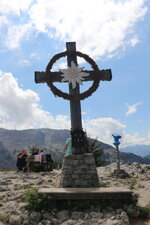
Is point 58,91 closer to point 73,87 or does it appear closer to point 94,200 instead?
point 73,87

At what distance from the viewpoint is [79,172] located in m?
9.92

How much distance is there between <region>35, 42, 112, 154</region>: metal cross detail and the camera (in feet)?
34.5

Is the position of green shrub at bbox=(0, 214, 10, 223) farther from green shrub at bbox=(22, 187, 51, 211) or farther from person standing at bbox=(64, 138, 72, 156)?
person standing at bbox=(64, 138, 72, 156)

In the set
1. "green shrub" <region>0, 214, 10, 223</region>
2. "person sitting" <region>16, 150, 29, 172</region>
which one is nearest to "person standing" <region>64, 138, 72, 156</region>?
"green shrub" <region>0, 214, 10, 223</region>

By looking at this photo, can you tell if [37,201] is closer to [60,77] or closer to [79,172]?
[79,172]

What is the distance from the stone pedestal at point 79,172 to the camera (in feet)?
32.3

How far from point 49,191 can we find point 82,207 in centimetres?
106

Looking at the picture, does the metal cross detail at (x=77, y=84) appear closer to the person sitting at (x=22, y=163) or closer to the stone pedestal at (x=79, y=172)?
the stone pedestal at (x=79, y=172)

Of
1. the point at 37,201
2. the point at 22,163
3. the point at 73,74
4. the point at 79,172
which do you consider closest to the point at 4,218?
the point at 37,201

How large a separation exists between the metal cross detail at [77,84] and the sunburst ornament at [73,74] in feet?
0.47

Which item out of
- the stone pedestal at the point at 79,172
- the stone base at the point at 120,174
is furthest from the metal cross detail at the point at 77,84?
the stone base at the point at 120,174

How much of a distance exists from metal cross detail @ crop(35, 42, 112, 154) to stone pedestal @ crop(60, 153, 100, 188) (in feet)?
1.41

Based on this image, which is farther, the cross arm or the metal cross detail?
the cross arm

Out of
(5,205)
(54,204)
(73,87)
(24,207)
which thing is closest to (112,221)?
(54,204)
